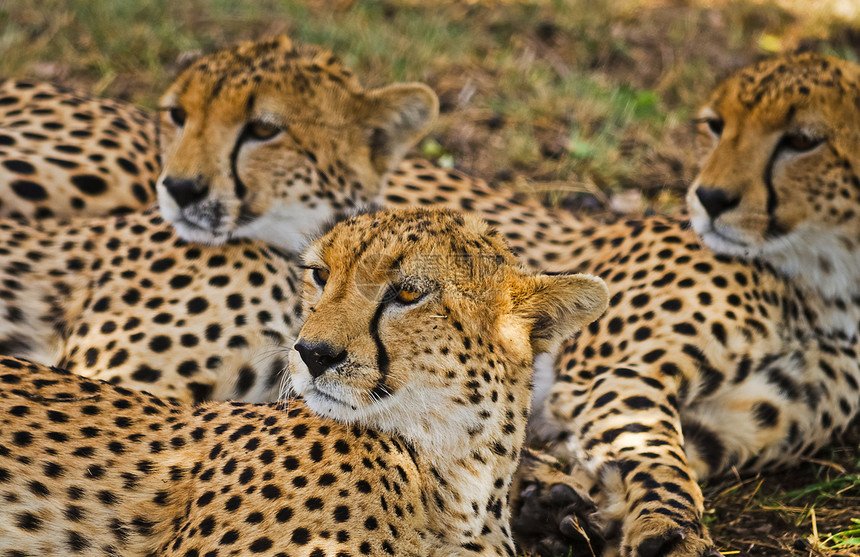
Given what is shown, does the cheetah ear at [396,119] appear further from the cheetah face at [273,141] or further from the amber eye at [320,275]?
the amber eye at [320,275]

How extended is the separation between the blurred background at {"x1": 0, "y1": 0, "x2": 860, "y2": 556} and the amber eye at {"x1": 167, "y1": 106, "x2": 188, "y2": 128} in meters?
1.98

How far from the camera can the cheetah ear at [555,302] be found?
→ 96.0 inches

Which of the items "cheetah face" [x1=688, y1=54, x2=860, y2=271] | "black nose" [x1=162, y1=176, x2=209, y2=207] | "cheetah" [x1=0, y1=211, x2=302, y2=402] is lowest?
"cheetah" [x1=0, y1=211, x2=302, y2=402]

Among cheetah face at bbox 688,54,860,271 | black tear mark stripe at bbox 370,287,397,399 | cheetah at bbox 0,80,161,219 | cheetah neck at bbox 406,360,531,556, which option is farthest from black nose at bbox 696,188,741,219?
cheetah at bbox 0,80,161,219

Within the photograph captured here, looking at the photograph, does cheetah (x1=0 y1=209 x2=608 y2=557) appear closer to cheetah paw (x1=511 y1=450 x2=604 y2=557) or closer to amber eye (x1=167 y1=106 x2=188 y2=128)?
cheetah paw (x1=511 y1=450 x2=604 y2=557)

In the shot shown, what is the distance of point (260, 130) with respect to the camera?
137 inches

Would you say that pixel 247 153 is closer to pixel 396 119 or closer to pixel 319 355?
pixel 396 119

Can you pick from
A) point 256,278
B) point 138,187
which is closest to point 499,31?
point 138,187

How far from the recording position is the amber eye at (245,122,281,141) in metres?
3.48

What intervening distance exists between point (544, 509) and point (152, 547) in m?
1.20

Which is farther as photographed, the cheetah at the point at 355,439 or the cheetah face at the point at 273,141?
the cheetah face at the point at 273,141

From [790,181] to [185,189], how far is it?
6.53 ft

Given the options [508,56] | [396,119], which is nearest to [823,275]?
[396,119]

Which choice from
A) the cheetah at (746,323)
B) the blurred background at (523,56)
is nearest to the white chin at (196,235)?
the cheetah at (746,323)
